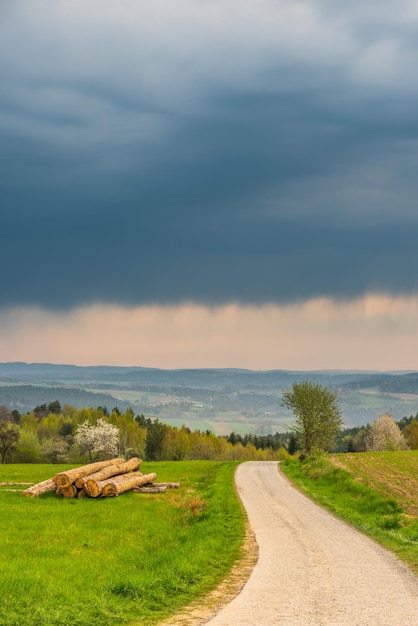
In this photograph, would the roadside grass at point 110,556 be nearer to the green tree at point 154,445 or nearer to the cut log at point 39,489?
the cut log at point 39,489

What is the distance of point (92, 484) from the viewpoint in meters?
37.3

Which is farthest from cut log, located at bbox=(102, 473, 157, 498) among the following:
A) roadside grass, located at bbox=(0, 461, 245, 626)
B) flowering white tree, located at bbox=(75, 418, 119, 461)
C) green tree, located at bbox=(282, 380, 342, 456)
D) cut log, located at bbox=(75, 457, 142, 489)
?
flowering white tree, located at bbox=(75, 418, 119, 461)

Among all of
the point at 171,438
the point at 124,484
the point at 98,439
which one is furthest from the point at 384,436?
the point at 124,484

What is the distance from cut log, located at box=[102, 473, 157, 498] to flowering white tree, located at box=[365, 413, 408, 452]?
95388mm

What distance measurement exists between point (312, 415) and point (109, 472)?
45.6 m

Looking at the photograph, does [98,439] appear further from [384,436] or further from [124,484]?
[124,484]

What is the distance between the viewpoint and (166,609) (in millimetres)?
13555

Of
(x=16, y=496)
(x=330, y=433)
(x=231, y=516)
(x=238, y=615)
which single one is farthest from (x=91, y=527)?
(x=330, y=433)

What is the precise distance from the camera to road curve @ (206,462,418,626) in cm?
1230

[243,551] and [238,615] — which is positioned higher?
[238,615]

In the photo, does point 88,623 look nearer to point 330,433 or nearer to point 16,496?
point 16,496

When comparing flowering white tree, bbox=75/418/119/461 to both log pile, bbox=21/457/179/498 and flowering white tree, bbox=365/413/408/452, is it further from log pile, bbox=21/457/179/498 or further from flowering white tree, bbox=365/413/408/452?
log pile, bbox=21/457/179/498

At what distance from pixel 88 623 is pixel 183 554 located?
7548 mm

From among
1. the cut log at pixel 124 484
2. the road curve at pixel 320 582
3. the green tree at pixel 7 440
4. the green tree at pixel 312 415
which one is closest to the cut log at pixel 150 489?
the cut log at pixel 124 484
